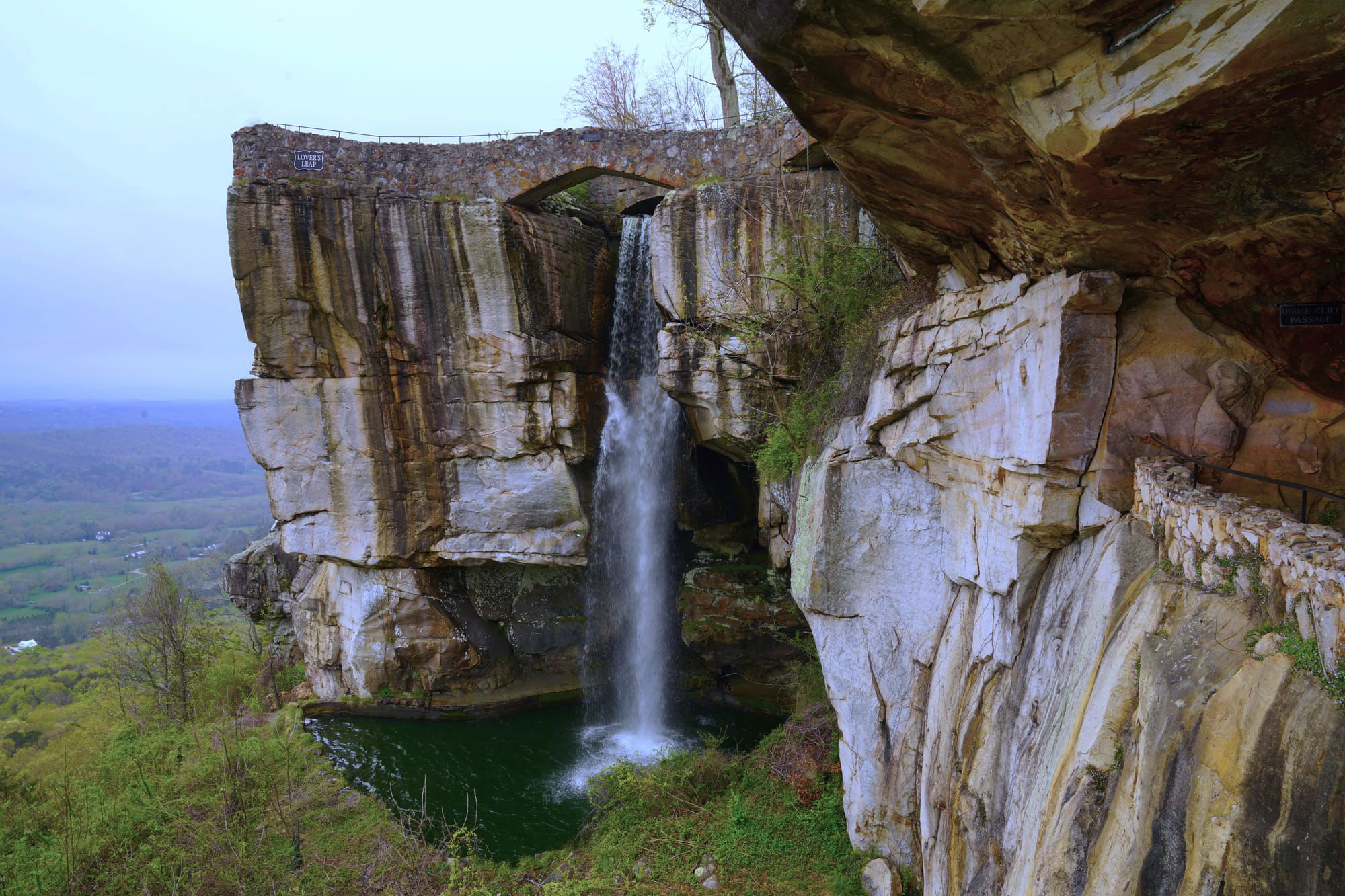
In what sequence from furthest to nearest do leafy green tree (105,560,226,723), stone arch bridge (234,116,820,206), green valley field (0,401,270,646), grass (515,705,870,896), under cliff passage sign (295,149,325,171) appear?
green valley field (0,401,270,646), leafy green tree (105,560,226,723), under cliff passage sign (295,149,325,171), stone arch bridge (234,116,820,206), grass (515,705,870,896)

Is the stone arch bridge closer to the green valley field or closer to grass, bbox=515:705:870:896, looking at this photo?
grass, bbox=515:705:870:896

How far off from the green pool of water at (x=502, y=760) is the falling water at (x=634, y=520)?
0.73 m

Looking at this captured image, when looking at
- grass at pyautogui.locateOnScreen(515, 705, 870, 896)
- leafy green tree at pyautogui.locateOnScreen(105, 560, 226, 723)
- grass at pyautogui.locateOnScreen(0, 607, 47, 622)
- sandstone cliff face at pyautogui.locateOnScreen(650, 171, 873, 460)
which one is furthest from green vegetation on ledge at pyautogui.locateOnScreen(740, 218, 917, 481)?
grass at pyautogui.locateOnScreen(0, 607, 47, 622)

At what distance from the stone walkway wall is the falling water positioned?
11.1m

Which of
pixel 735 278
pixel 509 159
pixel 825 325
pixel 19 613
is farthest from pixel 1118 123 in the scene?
pixel 19 613

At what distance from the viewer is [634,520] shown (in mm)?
15523

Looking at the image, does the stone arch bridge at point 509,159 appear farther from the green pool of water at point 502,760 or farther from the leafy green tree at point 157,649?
the green pool of water at point 502,760

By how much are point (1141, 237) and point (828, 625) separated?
6.23 metres

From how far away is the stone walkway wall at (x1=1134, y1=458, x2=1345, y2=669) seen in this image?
2.83 metres

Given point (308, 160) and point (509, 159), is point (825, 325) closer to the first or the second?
point (509, 159)

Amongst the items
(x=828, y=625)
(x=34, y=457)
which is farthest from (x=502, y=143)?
(x=34, y=457)

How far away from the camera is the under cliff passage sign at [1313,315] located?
172 inches

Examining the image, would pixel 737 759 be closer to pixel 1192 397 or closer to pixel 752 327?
pixel 752 327

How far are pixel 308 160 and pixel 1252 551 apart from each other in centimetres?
1522
